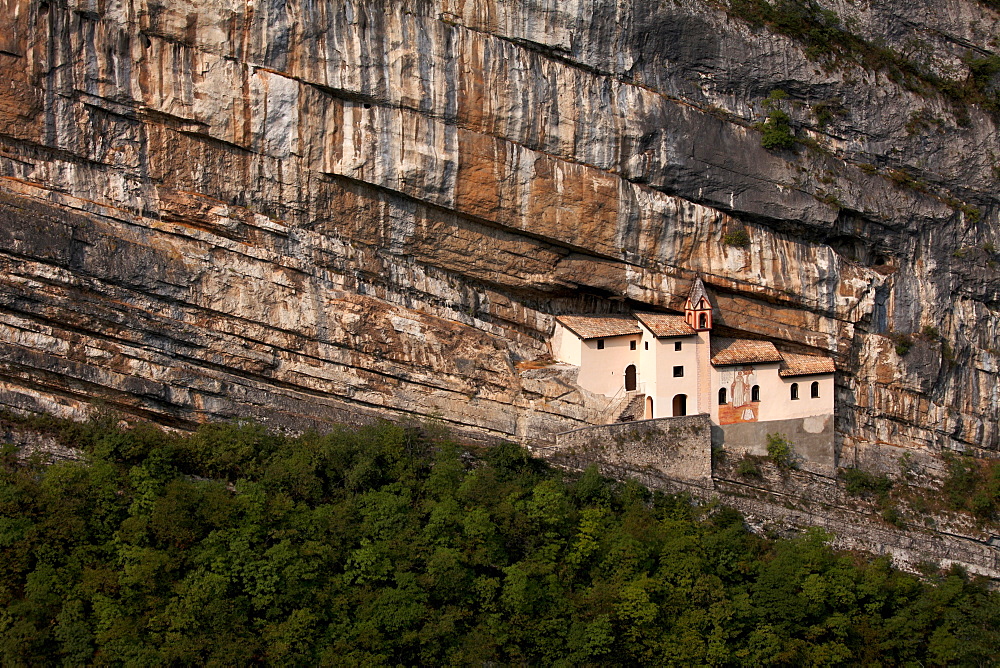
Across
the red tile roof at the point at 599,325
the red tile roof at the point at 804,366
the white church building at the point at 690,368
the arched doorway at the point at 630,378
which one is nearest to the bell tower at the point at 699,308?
the white church building at the point at 690,368

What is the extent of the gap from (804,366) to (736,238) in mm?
4465

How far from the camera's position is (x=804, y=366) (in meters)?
37.8

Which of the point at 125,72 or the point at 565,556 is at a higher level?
the point at 125,72

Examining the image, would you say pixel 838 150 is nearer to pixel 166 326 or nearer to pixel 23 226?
pixel 166 326

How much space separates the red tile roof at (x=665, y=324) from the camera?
3669 centimetres

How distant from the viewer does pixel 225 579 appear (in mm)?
28641

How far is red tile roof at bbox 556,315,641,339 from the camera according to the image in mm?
36906

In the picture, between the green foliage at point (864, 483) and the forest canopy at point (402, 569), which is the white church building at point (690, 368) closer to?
the green foliage at point (864, 483)

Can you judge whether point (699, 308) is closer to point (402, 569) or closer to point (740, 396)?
point (740, 396)

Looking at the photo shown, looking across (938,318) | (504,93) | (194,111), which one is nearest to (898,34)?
(938,318)

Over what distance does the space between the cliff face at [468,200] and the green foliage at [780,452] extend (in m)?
2.87

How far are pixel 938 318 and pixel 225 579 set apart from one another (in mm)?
23581

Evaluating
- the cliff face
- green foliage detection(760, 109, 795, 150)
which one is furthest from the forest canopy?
green foliage detection(760, 109, 795, 150)

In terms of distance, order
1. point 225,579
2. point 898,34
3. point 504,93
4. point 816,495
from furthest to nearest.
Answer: point 898,34, point 816,495, point 504,93, point 225,579
